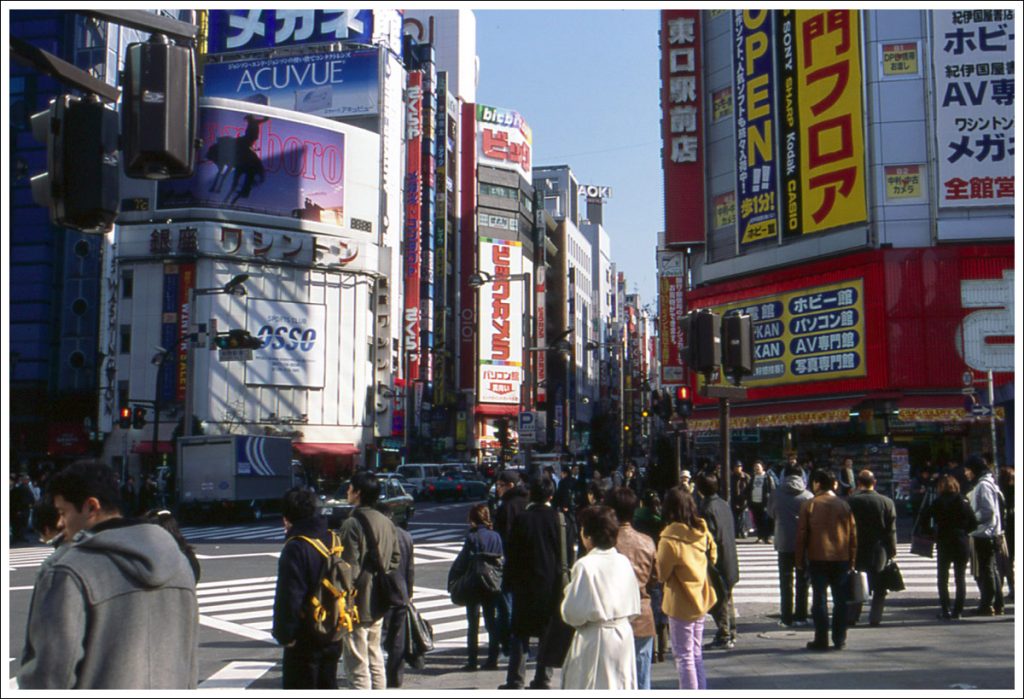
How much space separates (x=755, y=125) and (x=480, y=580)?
3348 centimetres

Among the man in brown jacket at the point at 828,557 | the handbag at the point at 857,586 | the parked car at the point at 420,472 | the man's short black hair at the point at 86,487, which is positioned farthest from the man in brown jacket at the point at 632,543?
the parked car at the point at 420,472

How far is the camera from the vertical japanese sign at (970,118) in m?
35.9

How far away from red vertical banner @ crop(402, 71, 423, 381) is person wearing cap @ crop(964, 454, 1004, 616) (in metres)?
63.3

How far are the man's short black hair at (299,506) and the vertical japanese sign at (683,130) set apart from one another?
38.8 m

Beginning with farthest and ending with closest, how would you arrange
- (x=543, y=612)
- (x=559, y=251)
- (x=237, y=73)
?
(x=559, y=251) < (x=237, y=73) < (x=543, y=612)

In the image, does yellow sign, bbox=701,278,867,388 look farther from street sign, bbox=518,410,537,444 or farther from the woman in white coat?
the woman in white coat

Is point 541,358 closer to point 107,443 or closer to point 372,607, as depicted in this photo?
point 107,443

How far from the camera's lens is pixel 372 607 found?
27.3 feet

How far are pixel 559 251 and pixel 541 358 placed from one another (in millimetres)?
19720

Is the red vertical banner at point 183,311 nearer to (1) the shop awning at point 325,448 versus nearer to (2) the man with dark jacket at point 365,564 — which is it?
(1) the shop awning at point 325,448

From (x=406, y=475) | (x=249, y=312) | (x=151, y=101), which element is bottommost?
(x=406, y=475)

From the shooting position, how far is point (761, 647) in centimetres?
1093

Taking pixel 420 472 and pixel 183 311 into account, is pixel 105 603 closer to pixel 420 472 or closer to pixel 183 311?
pixel 420 472

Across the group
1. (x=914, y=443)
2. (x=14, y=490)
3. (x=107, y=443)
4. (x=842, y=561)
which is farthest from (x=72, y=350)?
(x=842, y=561)
